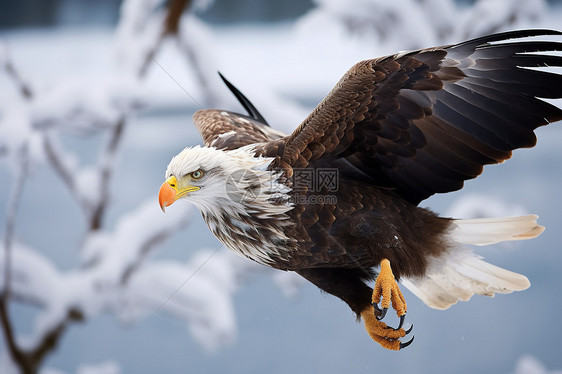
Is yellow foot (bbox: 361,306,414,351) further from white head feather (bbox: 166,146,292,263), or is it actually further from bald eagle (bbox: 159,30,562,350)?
white head feather (bbox: 166,146,292,263)

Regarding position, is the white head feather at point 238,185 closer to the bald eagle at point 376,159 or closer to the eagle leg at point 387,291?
the bald eagle at point 376,159

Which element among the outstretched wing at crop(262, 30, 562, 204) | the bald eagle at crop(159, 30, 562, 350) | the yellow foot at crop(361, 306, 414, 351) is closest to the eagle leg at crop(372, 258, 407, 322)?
the bald eagle at crop(159, 30, 562, 350)

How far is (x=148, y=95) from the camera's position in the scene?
295cm

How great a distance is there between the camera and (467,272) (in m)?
1.43

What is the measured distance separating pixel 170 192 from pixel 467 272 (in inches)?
29.7

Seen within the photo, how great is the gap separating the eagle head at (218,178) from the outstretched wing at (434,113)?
56mm

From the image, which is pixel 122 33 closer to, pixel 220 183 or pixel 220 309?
pixel 220 309

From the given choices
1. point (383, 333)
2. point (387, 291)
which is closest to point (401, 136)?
point (387, 291)

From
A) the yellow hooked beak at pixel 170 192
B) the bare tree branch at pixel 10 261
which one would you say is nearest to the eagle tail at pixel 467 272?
the yellow hooked beak at pixel 170 192

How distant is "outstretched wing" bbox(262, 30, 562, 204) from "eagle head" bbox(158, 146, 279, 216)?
0.06 meters

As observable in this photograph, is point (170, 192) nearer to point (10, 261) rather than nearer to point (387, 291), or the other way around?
point (387, 291)

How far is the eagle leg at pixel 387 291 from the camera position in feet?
Result: 3.82

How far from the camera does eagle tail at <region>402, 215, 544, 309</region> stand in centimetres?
137

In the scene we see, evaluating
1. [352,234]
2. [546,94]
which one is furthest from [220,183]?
[546,94]
